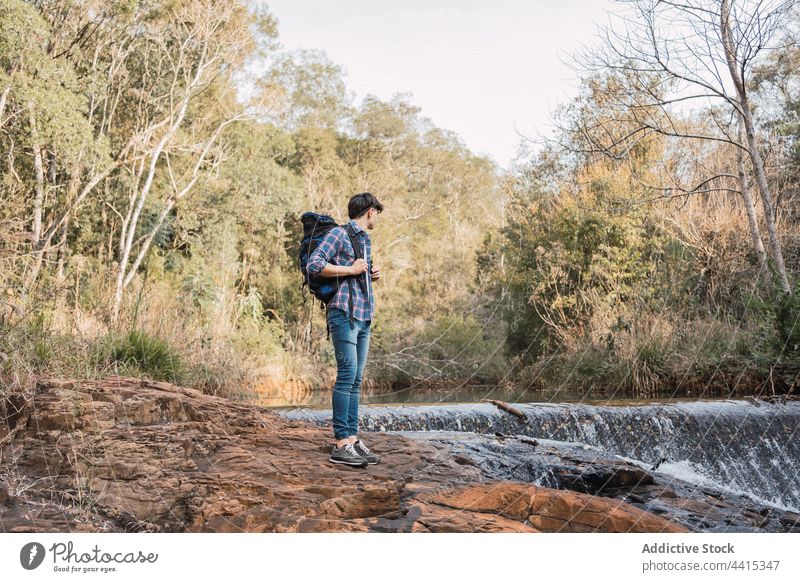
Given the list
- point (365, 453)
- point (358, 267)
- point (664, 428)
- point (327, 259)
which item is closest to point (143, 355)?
point (365, 453)

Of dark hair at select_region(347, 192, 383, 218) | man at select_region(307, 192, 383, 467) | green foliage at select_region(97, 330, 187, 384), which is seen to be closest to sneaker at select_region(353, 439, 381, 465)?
man at select_region(307, 192, 383, 467)

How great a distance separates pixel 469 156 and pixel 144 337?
5.77 meters

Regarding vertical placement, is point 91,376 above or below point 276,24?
below

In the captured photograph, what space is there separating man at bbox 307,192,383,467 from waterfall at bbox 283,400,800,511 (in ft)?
9.73

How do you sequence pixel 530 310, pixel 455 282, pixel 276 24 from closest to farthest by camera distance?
pixel 530 310 → pixel 455 282 → pixel 276 24

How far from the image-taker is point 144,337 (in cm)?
693

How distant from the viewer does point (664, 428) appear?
711cm

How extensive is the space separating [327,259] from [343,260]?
138mm

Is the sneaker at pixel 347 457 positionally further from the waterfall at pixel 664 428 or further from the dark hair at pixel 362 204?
the waterfall at pixel 664 428

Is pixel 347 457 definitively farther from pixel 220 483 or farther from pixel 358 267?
pixel 358 267

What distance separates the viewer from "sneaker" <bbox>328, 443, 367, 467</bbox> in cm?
379

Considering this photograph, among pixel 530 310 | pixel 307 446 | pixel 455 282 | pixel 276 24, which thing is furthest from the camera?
pixel 276 24

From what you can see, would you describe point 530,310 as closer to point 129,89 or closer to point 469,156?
point 469,156

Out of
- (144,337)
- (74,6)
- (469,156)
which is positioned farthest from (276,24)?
(144,337)
